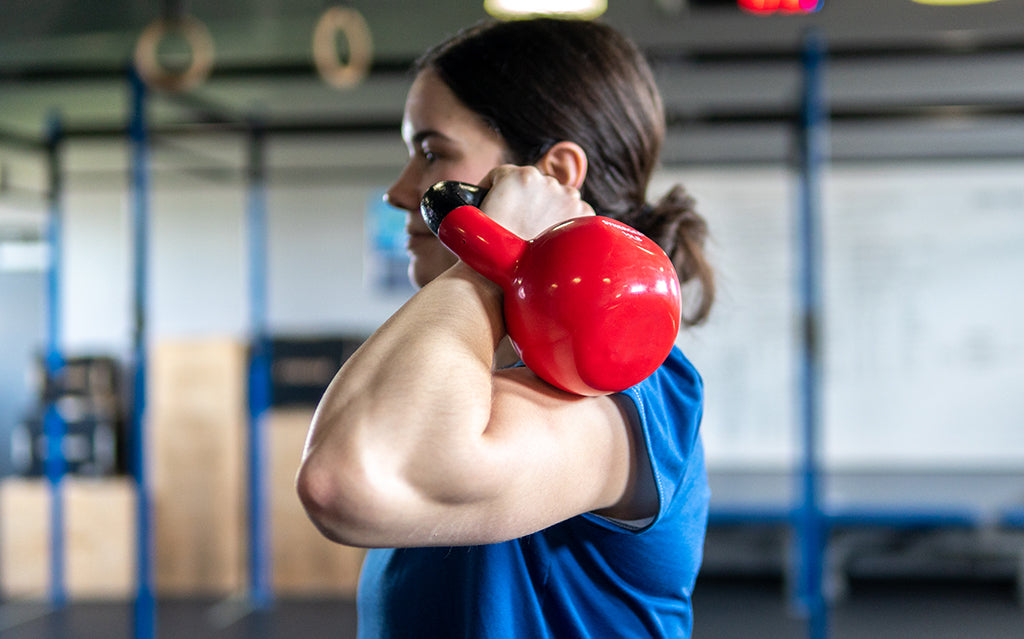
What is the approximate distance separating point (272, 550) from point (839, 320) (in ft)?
12.7

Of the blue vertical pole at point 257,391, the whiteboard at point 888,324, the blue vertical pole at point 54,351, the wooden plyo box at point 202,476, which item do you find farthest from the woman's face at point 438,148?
the wooden plyo box at point 202,476

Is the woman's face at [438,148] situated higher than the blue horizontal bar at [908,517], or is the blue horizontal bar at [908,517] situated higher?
the woman's face at [438,148]

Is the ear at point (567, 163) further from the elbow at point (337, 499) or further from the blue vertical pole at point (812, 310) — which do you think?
the blue vertical pole at point (812, 310)

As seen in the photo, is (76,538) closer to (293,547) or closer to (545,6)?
(293,547)

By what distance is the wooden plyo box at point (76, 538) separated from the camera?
577cm

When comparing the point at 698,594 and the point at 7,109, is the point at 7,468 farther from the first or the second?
the point at 698,594

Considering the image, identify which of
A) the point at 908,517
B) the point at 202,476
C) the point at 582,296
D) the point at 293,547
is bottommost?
the point at 293,547

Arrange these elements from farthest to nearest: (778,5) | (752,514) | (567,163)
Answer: (752,514) → (778,5) → (567,163)

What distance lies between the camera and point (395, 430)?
0.59m

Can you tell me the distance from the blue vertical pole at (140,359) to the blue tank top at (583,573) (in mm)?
3249

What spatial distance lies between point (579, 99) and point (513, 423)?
0.43 meters

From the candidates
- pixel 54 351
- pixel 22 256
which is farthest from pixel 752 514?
pixel 22 256

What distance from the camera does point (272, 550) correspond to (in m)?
5.75

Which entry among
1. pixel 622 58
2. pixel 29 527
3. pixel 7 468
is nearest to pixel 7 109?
pixel 29 527
